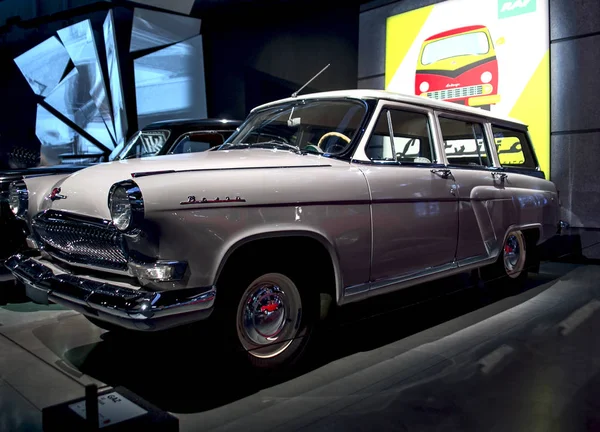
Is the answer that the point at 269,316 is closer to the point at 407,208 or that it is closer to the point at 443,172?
the point at 407,208

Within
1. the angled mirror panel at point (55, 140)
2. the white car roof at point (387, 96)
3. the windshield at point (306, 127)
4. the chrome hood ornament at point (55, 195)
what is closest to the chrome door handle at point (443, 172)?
the white car roof at point (387, 96)

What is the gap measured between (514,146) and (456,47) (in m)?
2.23

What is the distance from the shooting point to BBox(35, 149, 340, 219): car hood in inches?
97.6

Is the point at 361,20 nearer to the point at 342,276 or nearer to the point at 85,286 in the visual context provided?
the point at 342,276

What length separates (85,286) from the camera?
239 cm

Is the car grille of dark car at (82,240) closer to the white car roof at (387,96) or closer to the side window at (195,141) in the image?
the white car roof at (387,96)

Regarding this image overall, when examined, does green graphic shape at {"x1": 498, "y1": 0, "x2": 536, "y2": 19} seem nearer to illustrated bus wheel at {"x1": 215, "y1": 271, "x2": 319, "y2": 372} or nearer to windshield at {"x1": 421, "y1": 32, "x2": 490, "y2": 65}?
windshield at {"x1": 421, "y1": 32, "x2": 490, "y2": 65}

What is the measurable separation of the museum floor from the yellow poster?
330 centimetres

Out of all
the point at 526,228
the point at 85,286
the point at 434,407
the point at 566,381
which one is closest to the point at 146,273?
the point at 85,286

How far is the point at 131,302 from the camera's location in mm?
2154

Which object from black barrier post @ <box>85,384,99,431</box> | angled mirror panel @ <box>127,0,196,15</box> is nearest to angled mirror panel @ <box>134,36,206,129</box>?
angled mirror panel @ <box>127,0,196,15</box>

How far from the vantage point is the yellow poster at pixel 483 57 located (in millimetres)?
6344

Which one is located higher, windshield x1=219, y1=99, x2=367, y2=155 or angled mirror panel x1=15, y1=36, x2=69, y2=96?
angled mirror panel x1=15, y1=36, x2=69, y2=96

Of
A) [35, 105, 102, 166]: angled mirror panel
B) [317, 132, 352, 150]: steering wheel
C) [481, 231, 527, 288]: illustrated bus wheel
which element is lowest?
[481, 231, 527, 288]: illustrated bus wheel
